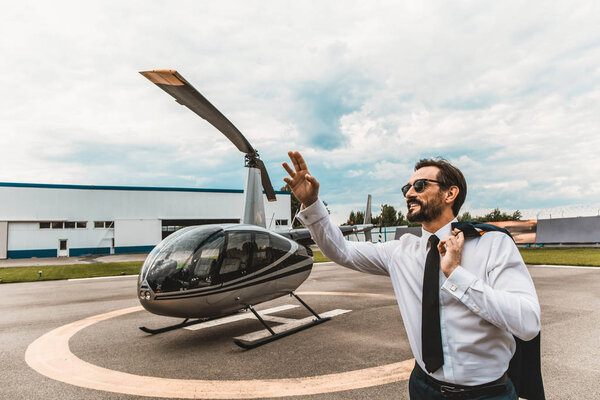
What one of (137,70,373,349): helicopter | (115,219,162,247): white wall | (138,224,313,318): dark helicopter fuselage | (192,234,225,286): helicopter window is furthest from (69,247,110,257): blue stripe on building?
(192,234,225,286): helicopter window

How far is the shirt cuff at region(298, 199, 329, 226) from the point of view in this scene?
223cm

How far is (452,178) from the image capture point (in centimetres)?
212

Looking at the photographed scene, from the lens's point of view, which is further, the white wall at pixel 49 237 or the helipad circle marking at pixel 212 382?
the white wall at pixel 49 237

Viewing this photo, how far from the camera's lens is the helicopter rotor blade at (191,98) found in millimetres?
5160

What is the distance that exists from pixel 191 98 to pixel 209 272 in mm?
2812

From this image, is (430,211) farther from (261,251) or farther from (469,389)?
(261,251)

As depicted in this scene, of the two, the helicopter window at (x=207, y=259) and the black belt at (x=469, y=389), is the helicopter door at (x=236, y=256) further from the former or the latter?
the black belt at (x=469, y=389)

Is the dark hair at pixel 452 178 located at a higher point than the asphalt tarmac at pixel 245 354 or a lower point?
higher

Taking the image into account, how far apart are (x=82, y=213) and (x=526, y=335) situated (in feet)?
130

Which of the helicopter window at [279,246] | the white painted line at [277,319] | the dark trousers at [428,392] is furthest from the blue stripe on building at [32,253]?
the dark trousers at [428,392]

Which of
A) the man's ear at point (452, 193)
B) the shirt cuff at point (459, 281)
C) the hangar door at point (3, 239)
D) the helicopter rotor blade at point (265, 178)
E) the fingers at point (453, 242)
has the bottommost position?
the hangar door at point (3, 239)

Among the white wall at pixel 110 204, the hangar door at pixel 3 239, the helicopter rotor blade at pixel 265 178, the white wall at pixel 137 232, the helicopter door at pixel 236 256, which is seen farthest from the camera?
the white wall at pixel 137 232

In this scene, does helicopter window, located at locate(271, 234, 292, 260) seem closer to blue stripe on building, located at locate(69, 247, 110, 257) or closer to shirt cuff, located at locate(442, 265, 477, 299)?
shirt cuff, located at locate(442, 265, 477, 299)

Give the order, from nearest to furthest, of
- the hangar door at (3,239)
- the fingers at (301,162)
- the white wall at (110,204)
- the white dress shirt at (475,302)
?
the white dress shirt at (475,302) → the fingers at (301,162) → the hangar door at (3,239) → the white wall at (110,204)
